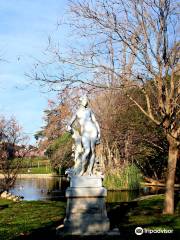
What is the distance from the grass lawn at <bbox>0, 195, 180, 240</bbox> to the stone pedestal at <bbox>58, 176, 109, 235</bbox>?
0.43m

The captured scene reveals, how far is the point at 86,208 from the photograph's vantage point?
10125 mm

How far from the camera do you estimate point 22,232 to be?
10.5 m

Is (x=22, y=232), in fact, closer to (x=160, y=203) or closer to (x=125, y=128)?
(x=160, y=203)

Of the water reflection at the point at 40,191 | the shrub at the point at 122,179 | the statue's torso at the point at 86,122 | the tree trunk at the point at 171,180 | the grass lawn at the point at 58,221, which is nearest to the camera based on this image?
the grass lawn at the point at 58,221

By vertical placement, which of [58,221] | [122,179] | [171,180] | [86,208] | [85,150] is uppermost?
[85,150]

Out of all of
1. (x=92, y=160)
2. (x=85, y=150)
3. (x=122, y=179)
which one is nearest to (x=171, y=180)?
(x=92, y=160)

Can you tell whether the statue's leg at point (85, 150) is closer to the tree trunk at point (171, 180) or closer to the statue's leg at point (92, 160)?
the statue's leg at point (92, 160)

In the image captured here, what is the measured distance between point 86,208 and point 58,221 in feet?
8.56

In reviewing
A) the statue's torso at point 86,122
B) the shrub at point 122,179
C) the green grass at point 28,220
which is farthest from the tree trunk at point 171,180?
the shrub at point 122,179

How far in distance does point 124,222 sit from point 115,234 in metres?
2.16

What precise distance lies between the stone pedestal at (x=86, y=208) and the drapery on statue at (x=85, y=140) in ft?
1.08

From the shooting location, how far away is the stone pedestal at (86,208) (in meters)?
9.97

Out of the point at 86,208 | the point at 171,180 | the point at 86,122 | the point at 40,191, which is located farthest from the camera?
the point at 40,191

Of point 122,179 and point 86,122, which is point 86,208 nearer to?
point 86,122
